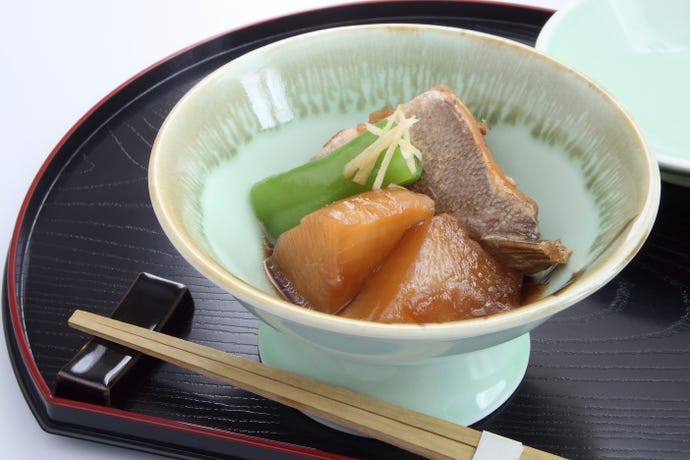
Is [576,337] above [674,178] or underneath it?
underneath

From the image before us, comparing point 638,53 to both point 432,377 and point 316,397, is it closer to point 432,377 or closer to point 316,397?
point 432,377

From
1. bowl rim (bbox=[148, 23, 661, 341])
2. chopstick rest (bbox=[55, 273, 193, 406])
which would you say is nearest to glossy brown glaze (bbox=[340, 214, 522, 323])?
bowl rim (bbox=[148, 23, 661, 341])

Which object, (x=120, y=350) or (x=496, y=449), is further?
(x=120, y=350)

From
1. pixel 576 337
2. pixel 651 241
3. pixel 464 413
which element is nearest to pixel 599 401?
pixel 576 337

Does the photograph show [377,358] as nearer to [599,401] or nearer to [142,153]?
[599,401]

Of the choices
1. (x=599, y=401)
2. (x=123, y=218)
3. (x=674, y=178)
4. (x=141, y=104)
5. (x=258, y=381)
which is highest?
(x=141, y=104)

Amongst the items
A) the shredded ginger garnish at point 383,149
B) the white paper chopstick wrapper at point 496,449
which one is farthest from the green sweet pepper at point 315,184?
the white paper chopstick wrapper at point 496,449

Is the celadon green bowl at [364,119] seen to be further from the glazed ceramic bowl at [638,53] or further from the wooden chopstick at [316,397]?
the glazed ceramic bowl at [638,53]

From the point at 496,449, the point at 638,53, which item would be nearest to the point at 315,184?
the point at 496,449
